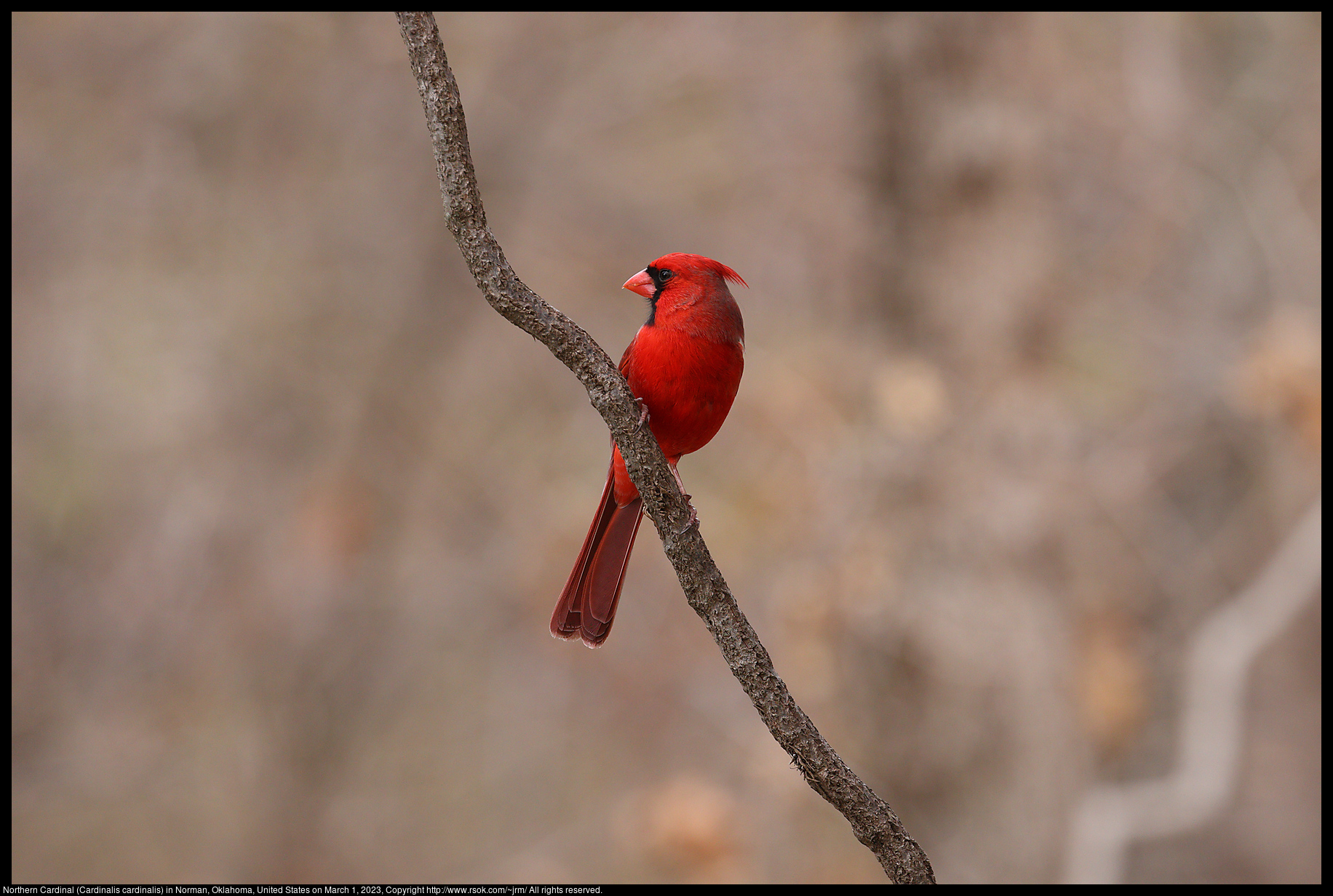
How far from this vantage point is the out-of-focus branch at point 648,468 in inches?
52.6

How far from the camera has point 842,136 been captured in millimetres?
6863

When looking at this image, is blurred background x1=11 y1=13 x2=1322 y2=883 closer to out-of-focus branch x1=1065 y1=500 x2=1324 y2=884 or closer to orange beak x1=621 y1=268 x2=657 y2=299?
out-of-focus branch x1=1065 y1=500 x2=1324 y2=884

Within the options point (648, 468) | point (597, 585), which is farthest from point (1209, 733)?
point (648, 468)

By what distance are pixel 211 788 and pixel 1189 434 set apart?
6842 mm

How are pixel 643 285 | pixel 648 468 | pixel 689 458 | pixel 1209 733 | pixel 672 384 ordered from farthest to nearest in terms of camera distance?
pixel 689 458 → pixel 1209 733 → pixel 643 285 → pixel 672 384 → pixel 648 468

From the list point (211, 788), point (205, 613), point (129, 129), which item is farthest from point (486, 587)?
point (129, 129)

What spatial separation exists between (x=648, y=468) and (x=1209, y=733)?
13.7 feet

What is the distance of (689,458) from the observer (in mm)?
8281

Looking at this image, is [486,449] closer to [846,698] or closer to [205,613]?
[205,613]

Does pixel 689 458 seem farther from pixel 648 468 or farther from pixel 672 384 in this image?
pixel 648 468

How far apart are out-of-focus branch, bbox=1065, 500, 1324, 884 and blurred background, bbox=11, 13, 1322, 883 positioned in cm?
60

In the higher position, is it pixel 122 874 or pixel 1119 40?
pixel 1119 40

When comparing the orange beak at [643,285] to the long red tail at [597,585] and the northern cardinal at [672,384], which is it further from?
the long red tail at [597,585]

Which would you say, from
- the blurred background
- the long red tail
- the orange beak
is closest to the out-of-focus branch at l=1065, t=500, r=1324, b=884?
the blurred background
